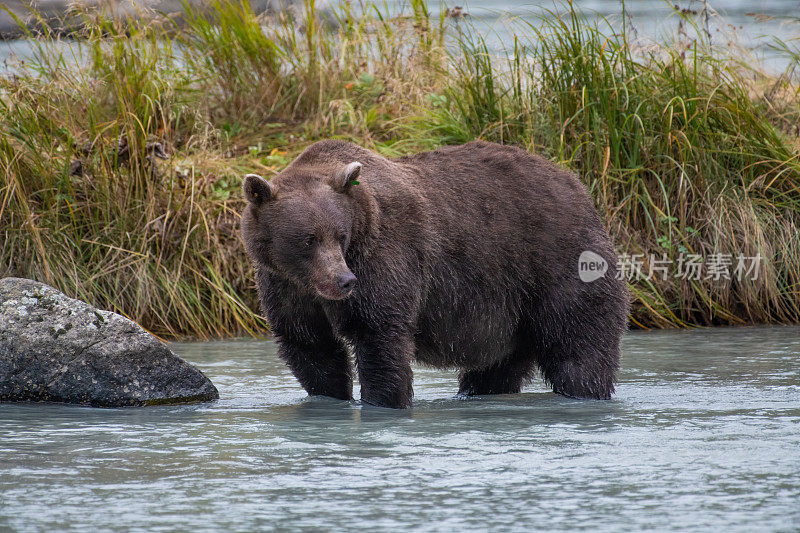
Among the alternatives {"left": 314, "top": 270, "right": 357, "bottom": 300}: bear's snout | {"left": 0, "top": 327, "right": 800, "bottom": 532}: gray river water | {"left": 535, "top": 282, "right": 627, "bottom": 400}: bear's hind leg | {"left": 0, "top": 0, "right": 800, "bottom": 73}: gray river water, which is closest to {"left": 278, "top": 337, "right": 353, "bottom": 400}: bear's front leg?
{"left": 0, "top": 327, "right": 800, "bottom": 532}: gray river water

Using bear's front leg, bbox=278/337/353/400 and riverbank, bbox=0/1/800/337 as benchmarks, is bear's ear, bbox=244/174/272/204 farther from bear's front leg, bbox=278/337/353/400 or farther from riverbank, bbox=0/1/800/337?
riverbank, bbox=0/1/800/337

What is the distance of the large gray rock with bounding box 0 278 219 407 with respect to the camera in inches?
221

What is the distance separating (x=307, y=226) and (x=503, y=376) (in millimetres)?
1886

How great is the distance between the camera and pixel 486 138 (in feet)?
32.1

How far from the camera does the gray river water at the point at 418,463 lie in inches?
127

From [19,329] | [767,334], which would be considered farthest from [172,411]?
[767,334]

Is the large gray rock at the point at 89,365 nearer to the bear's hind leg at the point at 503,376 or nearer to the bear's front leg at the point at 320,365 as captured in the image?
the bear's front leg at the point at 320,365

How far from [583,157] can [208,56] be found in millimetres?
4068

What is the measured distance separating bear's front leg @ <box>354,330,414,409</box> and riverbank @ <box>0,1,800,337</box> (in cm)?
352

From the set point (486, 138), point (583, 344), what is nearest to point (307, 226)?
point (583, 344)

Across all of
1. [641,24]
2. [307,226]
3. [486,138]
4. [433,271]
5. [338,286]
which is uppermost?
[641,24]

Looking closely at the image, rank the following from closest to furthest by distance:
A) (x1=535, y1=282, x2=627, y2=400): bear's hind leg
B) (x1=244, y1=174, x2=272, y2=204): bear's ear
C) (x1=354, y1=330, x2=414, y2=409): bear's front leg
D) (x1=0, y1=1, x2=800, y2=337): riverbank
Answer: (x1=244, y1=174, x2=272, y2=204): bear's ear → (x1=354, y1=330, x2=414, y2=409): bear's front leg → (x1=535, y1=282, x2=627, y2=400): bear's hind leg → (x1=0, y1=1, x2=800, y2=337): riverbank

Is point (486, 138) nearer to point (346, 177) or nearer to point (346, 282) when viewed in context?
point (346, 177)

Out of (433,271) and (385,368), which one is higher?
(433,271)
